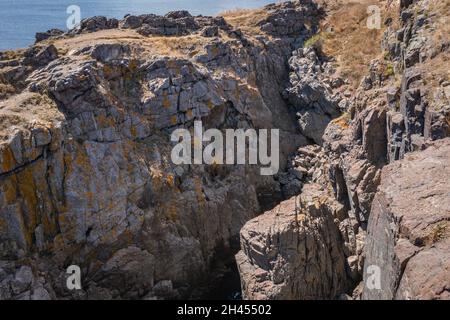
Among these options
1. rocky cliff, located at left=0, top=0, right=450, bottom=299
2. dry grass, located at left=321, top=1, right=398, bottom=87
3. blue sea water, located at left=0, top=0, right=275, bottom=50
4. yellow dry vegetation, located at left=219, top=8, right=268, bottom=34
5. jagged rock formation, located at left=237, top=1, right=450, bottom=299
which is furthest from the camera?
blue sea water, located at left=0, top=0, right=275, bottom=50

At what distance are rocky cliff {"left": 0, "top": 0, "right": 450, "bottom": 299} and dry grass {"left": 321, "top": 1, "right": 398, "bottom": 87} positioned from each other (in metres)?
3.13

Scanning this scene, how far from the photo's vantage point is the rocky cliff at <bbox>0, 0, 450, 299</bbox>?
72.7ft

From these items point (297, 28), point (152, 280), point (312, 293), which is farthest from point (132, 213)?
point (297, 28)

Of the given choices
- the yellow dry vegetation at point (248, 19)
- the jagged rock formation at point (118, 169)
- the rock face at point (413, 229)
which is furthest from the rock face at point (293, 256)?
the yellow dry vegetation at point (248, 19)

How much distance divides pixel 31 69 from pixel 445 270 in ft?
86.6

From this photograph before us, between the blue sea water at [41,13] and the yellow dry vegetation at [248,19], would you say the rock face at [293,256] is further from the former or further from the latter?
the blue sea water at [41,13]

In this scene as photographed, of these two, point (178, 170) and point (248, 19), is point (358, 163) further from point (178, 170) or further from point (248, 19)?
point (248, 19)

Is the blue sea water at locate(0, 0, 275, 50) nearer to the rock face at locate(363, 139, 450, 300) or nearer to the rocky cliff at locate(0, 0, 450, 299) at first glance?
the rocky cliff at locate(0, 0, 450, 299)

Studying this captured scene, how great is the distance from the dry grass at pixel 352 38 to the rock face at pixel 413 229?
22039mm

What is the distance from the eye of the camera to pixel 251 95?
3556cm

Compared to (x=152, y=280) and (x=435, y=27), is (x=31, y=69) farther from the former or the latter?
(x=435, y=27)

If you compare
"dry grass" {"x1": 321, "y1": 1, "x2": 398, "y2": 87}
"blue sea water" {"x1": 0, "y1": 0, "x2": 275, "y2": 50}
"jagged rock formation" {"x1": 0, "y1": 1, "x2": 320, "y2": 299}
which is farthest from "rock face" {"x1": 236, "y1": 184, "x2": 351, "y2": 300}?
"blue sea water" {"x1": 0, "y1": 0, "x2": 275, "y2": 50}

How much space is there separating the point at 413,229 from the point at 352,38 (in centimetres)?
3333

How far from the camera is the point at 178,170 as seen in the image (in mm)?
28656
